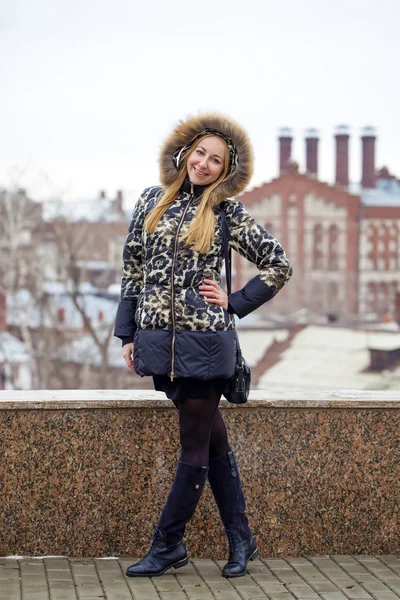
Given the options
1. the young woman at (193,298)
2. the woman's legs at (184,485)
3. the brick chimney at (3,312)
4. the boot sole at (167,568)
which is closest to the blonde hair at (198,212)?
the young woman at (193,298)

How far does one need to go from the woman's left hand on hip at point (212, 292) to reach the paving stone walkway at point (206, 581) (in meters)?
1.04

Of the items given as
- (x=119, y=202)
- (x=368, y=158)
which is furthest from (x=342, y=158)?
(x=119, y=202)

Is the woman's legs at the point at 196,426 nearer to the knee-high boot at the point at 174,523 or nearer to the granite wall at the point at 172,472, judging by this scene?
the knee-high boot at the point at 174,523

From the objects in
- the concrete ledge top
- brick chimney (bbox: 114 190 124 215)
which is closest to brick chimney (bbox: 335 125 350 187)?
brick chimney (bbox: 114 190 124 215)

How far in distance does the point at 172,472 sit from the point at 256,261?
1.04 m

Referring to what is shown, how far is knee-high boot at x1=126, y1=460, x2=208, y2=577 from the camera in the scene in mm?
4793

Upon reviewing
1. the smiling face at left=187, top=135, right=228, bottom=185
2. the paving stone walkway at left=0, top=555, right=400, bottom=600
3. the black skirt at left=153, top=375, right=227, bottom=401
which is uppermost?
the smiling face at left=187, top=135, right=228, bottom=185

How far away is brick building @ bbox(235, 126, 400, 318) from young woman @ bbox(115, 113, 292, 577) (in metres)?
69.3

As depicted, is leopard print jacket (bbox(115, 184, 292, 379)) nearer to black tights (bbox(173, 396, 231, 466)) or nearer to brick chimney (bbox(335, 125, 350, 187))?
black tights (bbox(173, 396, 231, 466))

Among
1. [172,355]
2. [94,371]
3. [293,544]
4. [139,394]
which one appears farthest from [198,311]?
[94,371]

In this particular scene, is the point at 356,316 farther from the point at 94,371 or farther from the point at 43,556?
the point at 43,556

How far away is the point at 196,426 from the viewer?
4770 mm

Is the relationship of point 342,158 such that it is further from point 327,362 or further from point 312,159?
point 327,362

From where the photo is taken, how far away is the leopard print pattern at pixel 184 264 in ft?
15.2
